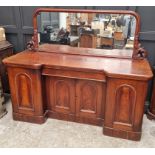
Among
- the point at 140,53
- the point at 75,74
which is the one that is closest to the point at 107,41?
the point at 140,53

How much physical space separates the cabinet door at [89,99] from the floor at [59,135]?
0.58 ft

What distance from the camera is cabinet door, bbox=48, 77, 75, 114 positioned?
2137 mm

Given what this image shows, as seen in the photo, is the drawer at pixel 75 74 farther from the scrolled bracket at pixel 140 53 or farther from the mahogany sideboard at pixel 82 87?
the scrolled bracket at pixel 140 53

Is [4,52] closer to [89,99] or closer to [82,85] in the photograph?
[82,85]

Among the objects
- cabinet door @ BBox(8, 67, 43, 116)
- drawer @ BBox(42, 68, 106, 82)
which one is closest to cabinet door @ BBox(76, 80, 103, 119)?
drawer @ BBox(42, 68, 106, 82)

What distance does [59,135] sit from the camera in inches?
82.2

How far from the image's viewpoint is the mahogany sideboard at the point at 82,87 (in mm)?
1837

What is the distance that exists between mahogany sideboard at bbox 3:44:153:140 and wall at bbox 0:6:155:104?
32cm

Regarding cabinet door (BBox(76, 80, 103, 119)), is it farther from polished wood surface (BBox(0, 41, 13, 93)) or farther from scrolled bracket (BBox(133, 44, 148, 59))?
polished wood surface (BBox(0, 41, 13, 93))

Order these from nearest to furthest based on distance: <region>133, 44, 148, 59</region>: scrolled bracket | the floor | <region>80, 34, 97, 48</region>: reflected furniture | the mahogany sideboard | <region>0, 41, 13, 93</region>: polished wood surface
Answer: the mahogany sideboard, the floor, <region>133, 44, 148, 59</region>: scrolled bracket, <region>80, 34, 97, 48</region>: reflected furniture, <region>0, 41, 13, 93</region>: polished wood surface

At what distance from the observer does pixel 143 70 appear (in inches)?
71.1

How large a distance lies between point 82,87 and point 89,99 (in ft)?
0.54

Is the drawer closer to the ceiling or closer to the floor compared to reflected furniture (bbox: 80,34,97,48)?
closer to the floor

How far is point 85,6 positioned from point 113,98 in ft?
3.86
